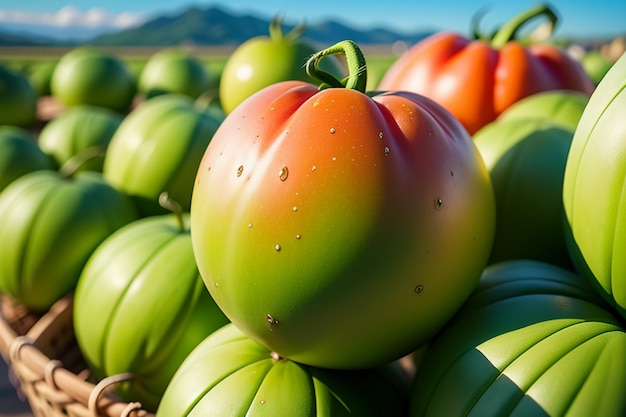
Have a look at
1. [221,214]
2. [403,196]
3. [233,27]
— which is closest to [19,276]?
[221,214]

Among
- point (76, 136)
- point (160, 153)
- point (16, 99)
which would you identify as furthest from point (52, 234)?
point (16, 99)

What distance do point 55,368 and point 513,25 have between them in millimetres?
902

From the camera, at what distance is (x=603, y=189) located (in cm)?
50

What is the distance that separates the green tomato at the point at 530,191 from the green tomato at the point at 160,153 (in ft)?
1.57

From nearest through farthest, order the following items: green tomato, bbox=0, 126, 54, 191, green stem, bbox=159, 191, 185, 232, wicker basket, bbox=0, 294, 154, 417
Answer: wicker basket, bbox=0, 294, 154, 417
green stem, bbox=159, 191, 185, 232
green tomato, bbox=0, 126, 54, 191

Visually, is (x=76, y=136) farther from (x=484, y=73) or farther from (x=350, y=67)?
(x=350, y=67)

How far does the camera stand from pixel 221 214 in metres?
0.49

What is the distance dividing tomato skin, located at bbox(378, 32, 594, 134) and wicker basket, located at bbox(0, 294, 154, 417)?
65 centimetres

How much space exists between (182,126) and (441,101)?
1.40 feet

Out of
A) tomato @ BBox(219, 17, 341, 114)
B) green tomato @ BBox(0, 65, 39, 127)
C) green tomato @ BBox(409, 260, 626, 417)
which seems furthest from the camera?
green tomato @ BBox(0, 65, 39, 127)

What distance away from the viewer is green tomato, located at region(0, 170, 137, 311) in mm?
918

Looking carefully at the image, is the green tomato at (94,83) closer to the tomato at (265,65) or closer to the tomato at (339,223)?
the tomato at (265,65)

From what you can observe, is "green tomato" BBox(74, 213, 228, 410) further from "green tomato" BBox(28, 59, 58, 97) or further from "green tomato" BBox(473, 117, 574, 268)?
"green tomato" BBox(28, 59, 58, 97)

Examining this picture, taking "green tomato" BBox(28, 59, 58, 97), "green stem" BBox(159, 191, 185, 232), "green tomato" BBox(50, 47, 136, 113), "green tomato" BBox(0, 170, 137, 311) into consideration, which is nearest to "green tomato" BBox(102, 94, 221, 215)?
"green tomato" BBox(0, 170, 137, 311)
